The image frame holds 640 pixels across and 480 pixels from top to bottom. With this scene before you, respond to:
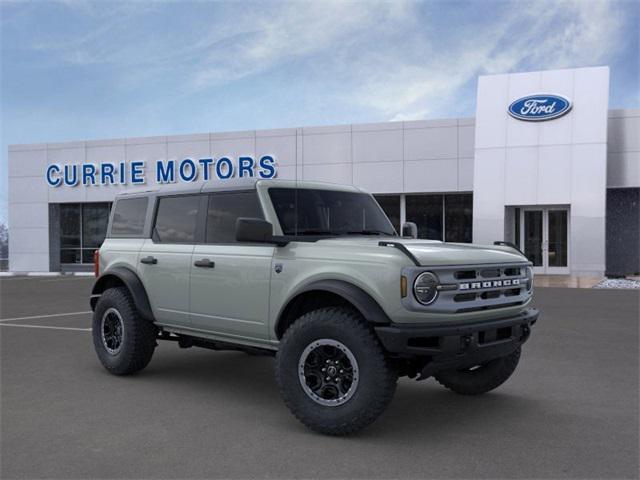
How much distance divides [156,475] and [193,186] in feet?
10.6

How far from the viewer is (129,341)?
21.4 ft

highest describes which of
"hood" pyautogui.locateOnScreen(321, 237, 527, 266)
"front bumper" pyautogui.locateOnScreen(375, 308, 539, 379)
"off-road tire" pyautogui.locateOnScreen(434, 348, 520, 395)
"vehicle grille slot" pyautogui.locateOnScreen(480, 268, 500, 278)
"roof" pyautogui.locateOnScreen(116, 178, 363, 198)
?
"roof" pyautogui.locateOnScreen(116, 178, 363, 198)

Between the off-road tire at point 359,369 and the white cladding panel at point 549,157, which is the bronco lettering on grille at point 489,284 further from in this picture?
the white cladding panel at point 549,157

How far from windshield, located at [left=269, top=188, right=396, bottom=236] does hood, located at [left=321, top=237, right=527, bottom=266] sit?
33 centimetres

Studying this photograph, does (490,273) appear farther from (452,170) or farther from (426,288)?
(452,170)

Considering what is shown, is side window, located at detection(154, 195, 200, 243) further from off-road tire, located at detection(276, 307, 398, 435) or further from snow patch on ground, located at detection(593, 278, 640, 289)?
snow patch on ground, located at detection(593, 278, 640, 289)

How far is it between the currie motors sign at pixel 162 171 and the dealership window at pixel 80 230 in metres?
1.42

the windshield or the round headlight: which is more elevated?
the windshield

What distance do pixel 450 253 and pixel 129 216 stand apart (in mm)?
3969

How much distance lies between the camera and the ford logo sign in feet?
73.2

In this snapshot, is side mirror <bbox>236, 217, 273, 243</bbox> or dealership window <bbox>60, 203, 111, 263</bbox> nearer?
side mirror <bbox>236, 217, 273, 243</bbox>

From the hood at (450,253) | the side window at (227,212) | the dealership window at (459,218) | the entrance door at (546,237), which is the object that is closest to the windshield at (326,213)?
the side window at (227,212)

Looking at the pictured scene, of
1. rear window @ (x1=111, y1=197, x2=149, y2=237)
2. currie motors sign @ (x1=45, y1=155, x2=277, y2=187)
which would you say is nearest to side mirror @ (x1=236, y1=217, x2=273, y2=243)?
rear window @ (x1=111, y1=197, x2=149, y2=237)

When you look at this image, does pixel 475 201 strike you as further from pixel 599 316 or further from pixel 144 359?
pixel 144 359
